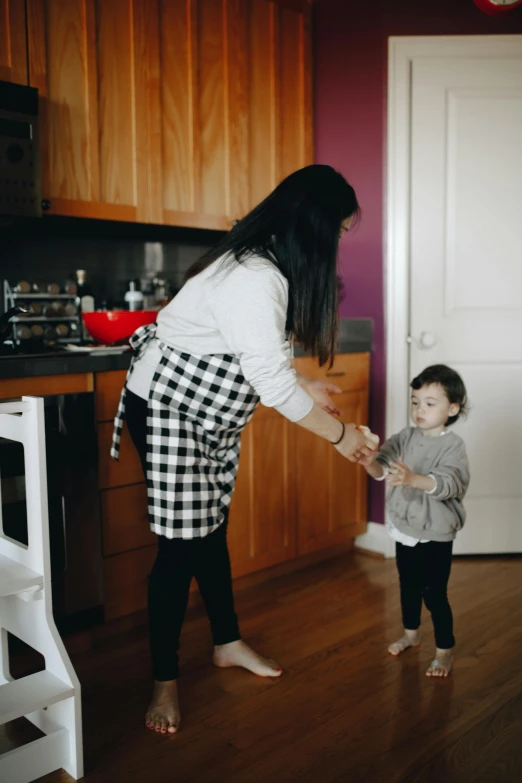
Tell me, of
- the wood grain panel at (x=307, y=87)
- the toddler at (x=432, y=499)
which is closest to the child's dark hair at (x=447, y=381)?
the toddler at (x=432, y=499)

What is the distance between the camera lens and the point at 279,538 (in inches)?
103

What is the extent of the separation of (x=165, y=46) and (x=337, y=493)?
5.77 feet

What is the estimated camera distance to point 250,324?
1.47m

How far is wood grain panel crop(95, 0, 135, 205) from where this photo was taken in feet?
7.78

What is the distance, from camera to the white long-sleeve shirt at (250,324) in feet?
4.83

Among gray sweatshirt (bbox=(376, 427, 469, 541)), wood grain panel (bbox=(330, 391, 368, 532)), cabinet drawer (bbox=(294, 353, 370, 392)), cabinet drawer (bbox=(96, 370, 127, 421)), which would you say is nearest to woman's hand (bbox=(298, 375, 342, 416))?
gray sweatshirt (bbox=(376, 427, 469, 541))

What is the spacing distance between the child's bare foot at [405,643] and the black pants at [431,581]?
0.10 metres

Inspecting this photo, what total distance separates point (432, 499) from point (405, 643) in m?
0.48

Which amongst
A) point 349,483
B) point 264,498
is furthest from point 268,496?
point 349,483

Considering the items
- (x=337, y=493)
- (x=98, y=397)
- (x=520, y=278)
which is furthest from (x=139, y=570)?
(x=520, y=278)

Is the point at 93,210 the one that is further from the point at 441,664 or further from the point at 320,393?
the point at 441,664

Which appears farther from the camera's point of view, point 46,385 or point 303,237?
point 46,385

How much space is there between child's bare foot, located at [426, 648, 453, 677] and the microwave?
1.69 meters

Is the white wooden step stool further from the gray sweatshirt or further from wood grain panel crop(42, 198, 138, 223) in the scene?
wood grain panel crop(42, 198, 138, 223)
